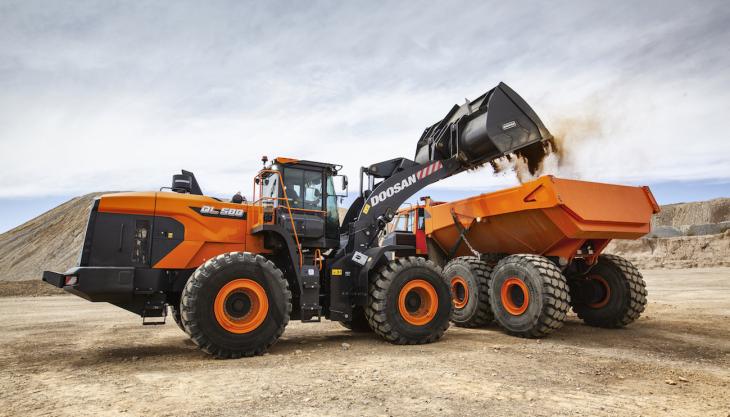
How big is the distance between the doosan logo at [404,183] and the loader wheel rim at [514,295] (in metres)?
2.37

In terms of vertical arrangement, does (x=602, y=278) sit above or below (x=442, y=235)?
below

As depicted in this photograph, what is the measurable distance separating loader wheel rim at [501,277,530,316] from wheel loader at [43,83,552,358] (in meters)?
1.25

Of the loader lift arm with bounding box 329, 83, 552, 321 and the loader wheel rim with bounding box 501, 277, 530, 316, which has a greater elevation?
the loader lift arm with bounding box 329, 83, 552, 321

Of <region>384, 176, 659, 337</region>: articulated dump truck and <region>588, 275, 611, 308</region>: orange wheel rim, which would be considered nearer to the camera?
<region>384, 176, 659, 337</region>: articulated dump truck

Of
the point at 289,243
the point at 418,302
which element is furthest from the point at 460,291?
the point at 289,243

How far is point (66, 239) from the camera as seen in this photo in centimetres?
4691

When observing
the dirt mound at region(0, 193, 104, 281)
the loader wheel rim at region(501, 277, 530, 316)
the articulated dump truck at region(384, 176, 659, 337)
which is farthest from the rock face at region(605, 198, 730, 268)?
the dirt mound at region(0, 193, 104, 281)

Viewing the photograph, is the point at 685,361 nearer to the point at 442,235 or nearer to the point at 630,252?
the point at 442,235

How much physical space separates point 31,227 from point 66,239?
9635mm

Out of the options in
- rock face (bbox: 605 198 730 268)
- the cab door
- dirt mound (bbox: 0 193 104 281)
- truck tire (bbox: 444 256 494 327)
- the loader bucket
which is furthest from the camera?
dirt mound (bbox: 0 193 104 281)

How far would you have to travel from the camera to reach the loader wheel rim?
815 centimetres

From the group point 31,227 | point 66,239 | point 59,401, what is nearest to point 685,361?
point 59,401

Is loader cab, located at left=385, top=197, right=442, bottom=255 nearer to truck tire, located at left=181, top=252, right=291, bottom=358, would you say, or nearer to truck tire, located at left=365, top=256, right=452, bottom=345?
truck tire, located at left=365, top=256, right=452, bottom=345

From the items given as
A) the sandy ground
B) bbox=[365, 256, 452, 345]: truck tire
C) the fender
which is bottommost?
the sandy ground
